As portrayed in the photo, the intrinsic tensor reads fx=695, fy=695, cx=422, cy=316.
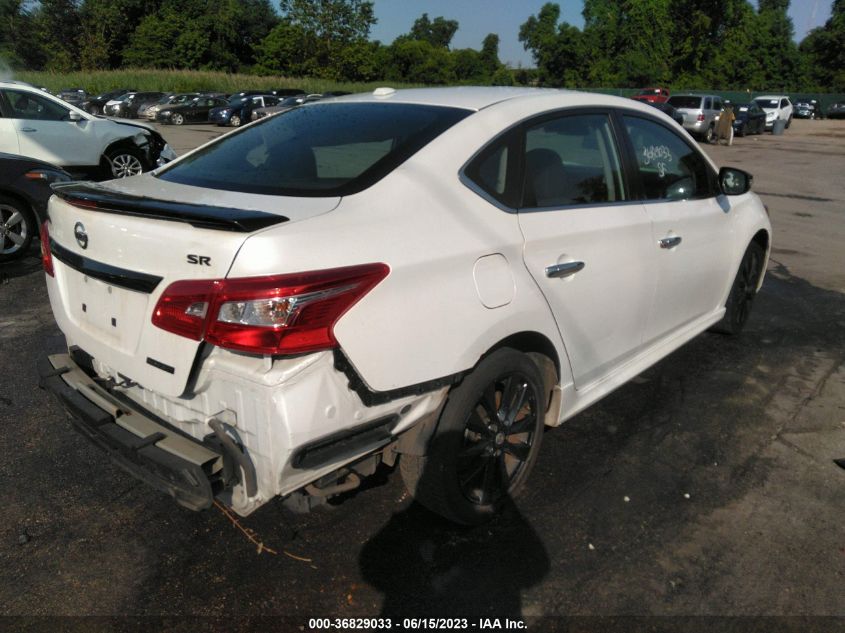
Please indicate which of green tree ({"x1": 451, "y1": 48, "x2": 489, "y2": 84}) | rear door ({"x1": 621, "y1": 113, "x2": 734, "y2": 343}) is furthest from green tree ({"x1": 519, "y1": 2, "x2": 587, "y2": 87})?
rear door ({"x1": 621, "y1": 113, "x2": 734, "y2": 343})

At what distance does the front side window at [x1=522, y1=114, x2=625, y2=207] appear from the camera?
298 centimetres

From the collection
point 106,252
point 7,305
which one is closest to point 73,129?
point 7,305

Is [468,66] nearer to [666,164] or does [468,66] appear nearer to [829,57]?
[829,57]

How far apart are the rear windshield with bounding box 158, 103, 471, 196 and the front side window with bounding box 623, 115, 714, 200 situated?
3.90 feet

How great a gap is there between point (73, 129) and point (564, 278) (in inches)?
397

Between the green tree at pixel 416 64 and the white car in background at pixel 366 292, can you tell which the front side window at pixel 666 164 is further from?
the green tree at pixel 416 64

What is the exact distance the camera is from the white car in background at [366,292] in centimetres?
213

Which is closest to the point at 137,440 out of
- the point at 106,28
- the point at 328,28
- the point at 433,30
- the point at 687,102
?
the point at 687,102

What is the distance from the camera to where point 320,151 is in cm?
293

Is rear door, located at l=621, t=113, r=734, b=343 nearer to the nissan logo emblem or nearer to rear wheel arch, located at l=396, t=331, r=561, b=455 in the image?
rear wheel arch, located at l=396, t=331, r=561, b=455

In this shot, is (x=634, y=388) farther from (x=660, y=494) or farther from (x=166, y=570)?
(x=166, y=570)

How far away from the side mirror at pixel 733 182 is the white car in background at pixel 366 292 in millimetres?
766

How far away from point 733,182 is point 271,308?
3283 millimetres

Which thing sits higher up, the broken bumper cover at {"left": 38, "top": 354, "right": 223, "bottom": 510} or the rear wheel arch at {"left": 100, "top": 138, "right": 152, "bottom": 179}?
the broken bumper cover at {"left": 38, "top": 354, "right": 223, "bottom": 510}
